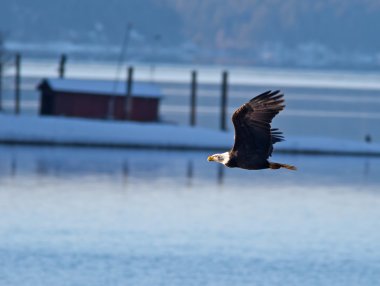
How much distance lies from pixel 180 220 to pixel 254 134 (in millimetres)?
24002

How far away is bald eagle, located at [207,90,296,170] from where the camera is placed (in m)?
19.4

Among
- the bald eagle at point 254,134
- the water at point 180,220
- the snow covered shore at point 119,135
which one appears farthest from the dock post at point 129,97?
the bald eagle at point 254,134

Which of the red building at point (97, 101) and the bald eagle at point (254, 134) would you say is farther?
the red building at point (97, 101)

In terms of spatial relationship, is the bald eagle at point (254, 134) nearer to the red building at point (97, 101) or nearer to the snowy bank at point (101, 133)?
the snowy bank at point (101, 133)

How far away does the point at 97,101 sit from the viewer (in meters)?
67.9

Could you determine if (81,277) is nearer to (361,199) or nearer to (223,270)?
(223,270)

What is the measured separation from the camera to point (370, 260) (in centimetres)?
3697

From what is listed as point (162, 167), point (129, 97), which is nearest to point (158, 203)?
point (162, 167)

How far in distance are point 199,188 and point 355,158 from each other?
11.7 m

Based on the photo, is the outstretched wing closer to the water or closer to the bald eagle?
the bald eagle

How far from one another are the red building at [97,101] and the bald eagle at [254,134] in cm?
4659

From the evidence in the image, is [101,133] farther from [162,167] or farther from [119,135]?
[162,167]

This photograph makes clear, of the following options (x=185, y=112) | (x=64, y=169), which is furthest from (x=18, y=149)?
(x=185, y=112)

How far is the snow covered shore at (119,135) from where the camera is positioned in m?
61.4
